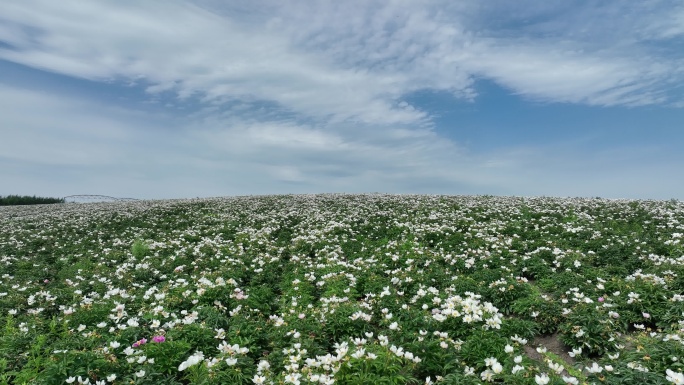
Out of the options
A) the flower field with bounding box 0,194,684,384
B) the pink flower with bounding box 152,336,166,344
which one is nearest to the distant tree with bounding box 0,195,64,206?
the flower field with bounding box 0,194,684,384

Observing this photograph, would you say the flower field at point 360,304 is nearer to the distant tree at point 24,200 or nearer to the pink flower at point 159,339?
the pink flower at point 159,339

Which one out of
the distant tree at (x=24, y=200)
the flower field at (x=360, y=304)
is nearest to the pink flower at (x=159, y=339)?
the flower field at (x=360, y=304)

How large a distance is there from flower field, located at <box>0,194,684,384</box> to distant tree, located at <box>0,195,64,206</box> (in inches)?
1249

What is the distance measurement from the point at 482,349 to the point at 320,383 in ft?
8.90

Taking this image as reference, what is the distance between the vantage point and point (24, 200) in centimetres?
4353

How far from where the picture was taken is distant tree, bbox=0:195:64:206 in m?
43.2

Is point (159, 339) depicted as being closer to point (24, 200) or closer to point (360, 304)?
point (360, 304)

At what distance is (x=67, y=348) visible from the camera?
682cm

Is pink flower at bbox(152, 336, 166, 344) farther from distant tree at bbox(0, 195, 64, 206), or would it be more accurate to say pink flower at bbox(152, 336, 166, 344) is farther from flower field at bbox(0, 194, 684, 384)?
distant tree at bbox(0, 195, 64, 206)

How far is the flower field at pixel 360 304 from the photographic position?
6031mm

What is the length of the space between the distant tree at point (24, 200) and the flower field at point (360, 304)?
3173 centimetres

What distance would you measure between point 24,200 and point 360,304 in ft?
160

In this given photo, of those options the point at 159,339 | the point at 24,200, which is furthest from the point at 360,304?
the point at 24,200

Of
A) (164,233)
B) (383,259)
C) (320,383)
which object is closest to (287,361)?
(320,383)
